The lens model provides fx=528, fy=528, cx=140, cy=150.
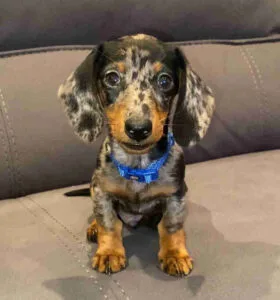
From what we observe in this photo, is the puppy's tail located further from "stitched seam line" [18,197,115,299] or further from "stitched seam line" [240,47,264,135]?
"stitched seam line" [240,47,264,135]

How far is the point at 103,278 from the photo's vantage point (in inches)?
46.9

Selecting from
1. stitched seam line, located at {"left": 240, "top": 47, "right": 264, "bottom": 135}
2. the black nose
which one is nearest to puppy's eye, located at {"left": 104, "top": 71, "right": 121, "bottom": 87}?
the black nose

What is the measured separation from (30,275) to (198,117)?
560 millimetres

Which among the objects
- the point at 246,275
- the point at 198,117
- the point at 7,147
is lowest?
the point at 246,275

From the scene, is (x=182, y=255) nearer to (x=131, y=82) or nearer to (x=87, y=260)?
(x=87, y=260)

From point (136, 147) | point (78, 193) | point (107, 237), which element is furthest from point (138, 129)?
point (78, 193)

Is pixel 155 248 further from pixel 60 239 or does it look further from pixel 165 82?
pixel 165 82

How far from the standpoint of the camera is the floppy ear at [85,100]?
1.29 m

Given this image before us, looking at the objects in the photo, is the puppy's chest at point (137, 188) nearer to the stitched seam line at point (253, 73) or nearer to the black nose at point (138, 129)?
the black nose at point (138, 129)

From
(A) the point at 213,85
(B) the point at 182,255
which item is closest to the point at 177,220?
(B) the point at 182,255

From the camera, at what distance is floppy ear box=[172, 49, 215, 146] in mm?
1312

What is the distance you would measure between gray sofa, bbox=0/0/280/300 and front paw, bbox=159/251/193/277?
0.02 metres

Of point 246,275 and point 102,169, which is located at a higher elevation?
point 102,169

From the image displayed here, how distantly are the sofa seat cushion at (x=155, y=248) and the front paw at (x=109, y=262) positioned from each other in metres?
0.02
